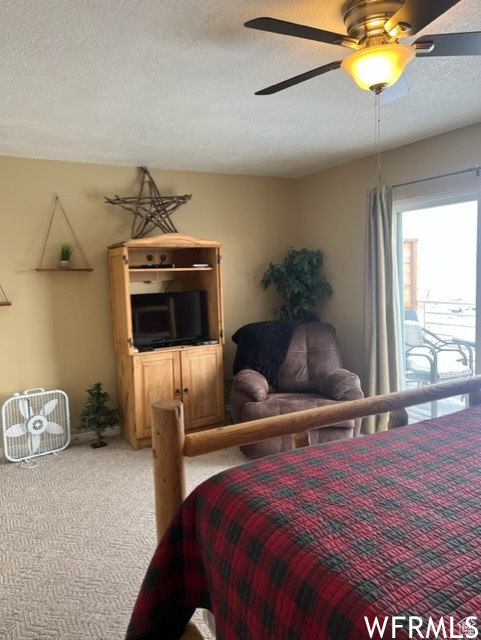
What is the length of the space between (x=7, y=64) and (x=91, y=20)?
0.60m

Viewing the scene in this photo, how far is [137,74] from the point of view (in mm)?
2248

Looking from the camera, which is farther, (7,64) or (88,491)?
(88,491)

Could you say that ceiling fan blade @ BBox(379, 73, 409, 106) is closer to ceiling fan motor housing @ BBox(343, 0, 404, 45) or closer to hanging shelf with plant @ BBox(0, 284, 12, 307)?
ceiling fan motor housing @ BBox(343, 0, 404, 45)

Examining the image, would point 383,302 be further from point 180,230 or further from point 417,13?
point 417,13

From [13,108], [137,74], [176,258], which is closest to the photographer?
[137,74]

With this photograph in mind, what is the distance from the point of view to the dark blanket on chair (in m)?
4.12

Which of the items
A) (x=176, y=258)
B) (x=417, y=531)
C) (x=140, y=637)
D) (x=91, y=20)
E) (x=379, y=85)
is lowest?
(x=140, y=637)

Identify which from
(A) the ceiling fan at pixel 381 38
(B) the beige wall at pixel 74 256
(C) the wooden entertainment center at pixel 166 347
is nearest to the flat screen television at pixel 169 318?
(C) the wooden entertainment center at pixel 166 347

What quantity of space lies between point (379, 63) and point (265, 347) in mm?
2860

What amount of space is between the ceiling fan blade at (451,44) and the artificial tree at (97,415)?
3446 mm

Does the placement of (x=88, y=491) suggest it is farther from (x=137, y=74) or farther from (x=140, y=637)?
(x=137, y=74)

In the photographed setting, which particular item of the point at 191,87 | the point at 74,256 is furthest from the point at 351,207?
the point at 74,256

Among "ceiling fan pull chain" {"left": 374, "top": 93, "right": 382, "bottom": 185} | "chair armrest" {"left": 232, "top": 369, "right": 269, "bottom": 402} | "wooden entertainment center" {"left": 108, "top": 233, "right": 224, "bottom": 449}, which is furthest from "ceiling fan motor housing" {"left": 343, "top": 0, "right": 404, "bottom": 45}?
"chair armrest" {"left": 232, "top": 369, "right": 269, "bottom": 402}

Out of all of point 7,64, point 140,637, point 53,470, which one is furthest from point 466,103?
point 53,470
